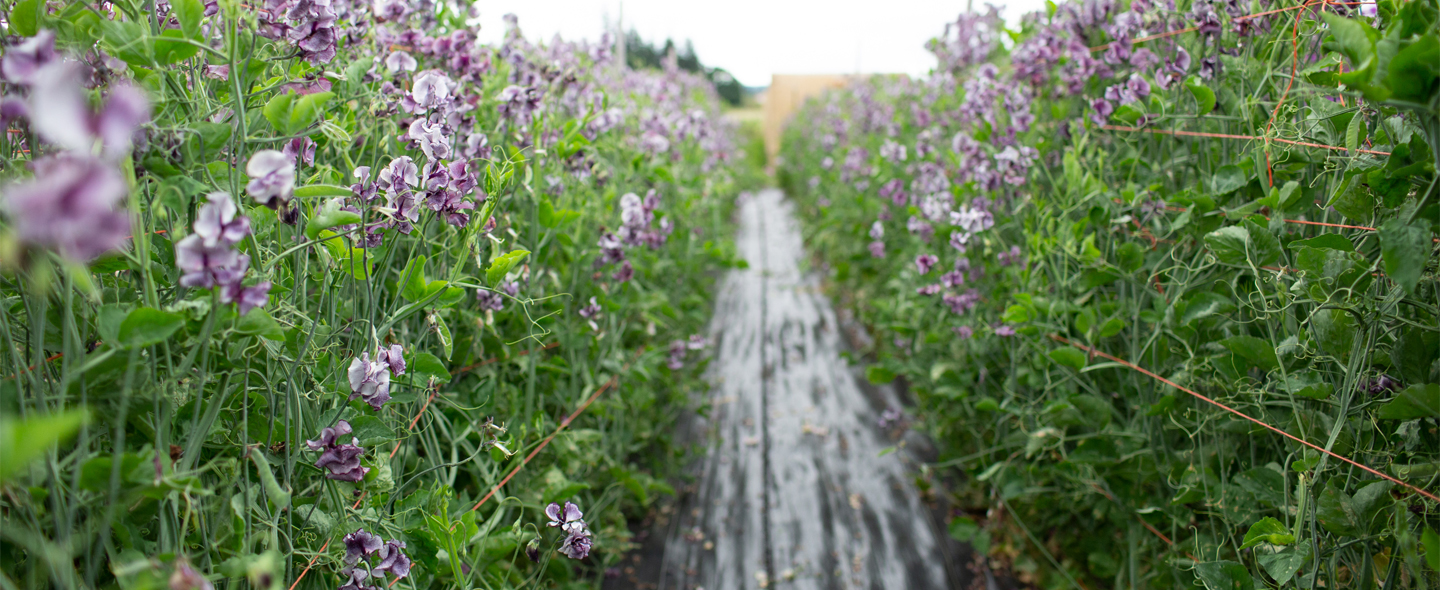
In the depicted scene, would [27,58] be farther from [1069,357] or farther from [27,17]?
[1069,357]

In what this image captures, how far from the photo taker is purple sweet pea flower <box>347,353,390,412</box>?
2.70ft

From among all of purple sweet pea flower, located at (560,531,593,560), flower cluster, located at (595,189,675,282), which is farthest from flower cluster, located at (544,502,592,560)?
flower cluster, located at (595,189,675,282)

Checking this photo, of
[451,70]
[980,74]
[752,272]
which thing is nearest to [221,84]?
[451,70]

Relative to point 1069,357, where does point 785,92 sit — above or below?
below

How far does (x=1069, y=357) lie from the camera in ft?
4.59

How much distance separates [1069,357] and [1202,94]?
542mm

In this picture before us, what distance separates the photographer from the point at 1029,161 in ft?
5.86

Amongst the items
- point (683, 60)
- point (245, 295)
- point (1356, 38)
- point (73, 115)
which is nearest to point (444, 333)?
point (245, 295)

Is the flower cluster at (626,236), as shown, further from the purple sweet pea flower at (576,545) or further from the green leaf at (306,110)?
the green leaf at (306,110)

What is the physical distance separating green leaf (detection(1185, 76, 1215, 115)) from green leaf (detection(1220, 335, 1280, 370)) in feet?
1.52

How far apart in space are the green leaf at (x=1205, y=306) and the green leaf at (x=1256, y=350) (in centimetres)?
12

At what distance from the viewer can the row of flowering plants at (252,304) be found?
556 mm

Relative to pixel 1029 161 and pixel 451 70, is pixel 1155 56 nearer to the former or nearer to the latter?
pixel 1029 161

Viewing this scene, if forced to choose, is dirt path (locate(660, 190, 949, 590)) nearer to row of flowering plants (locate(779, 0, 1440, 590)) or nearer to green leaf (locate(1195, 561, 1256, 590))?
row of flowering plants (locate(779, 0, 1440, 590))
